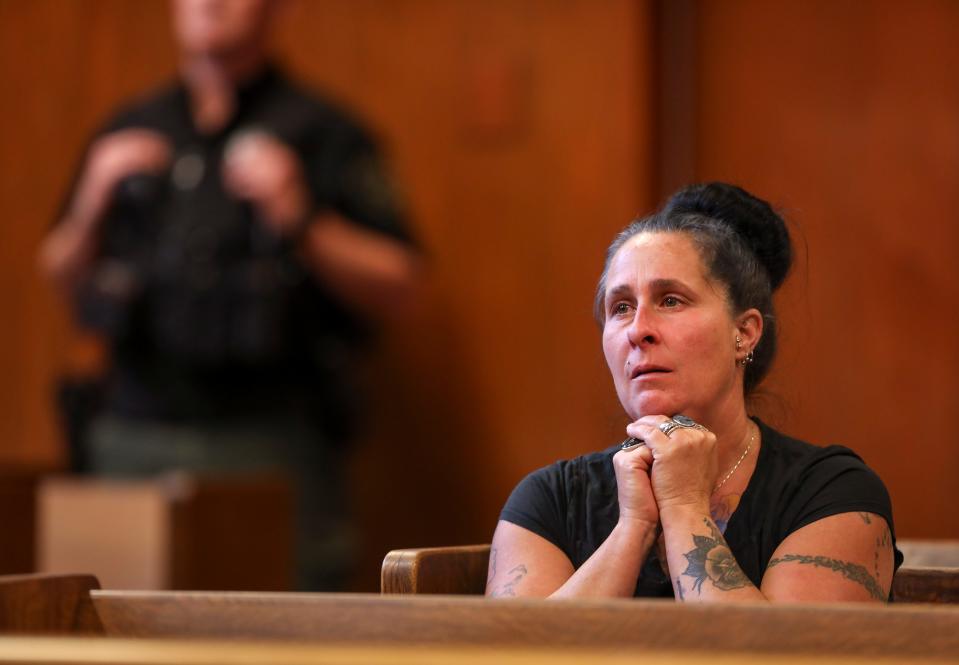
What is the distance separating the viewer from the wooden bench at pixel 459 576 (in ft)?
5.67

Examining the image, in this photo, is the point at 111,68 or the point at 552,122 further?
the point at 111,68

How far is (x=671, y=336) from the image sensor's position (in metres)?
1.82

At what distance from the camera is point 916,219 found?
4301mm

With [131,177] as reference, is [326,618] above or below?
below

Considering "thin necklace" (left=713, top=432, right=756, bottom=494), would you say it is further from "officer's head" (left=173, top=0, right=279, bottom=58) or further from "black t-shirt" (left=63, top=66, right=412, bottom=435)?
"officer's head" (left=173, top=0, right=279, bottom=58)

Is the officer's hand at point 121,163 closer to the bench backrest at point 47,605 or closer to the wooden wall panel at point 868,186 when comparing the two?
the wooden wall panel at point 868,186

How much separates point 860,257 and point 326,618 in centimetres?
331

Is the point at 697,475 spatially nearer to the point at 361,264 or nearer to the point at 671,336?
the point at 671,336

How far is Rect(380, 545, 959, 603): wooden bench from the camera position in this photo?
5.67ft

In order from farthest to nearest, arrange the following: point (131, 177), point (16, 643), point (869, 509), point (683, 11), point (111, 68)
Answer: point (111, 68) → point (683, 11) → point (131, 177) → point (869, 509) → point (16, 643)

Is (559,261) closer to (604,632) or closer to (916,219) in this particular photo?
(916,219)

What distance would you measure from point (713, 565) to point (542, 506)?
299 millimetres

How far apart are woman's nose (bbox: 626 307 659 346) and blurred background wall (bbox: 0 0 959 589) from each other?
2.44 metres

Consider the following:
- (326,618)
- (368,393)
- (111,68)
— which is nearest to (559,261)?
(368,393)
